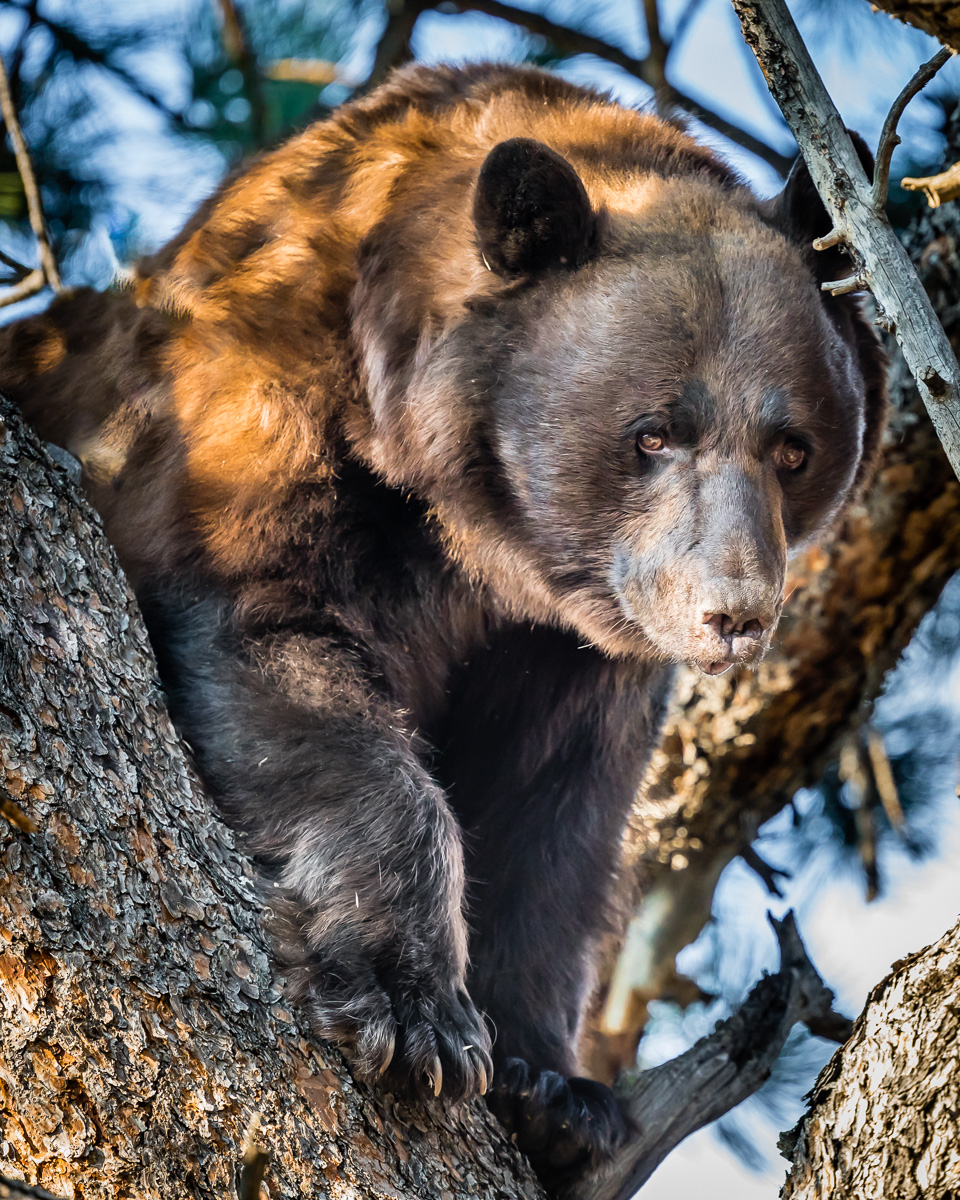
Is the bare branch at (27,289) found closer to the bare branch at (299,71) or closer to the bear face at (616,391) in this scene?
the bear face at (616,391)

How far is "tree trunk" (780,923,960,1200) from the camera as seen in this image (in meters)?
1.80

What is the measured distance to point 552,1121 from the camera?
304 cm

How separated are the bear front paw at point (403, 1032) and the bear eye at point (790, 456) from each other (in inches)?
56.3

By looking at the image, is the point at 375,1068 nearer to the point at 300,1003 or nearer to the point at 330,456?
the point at 300,1003

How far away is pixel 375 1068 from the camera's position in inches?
94.0

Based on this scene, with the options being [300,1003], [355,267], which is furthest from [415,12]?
[300,1003]

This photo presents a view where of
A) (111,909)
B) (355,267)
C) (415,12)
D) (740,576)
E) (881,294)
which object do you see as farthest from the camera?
(415,12)

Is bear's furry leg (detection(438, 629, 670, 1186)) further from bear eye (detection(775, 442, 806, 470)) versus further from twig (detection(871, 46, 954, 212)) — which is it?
twig (detection(871, 46, 954, 212))

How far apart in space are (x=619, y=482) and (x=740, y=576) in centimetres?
46

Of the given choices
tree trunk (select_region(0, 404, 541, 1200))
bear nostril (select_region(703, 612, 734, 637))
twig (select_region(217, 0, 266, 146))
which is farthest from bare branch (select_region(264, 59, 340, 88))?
bear nostril (select_region(703, 612, 734, 637))

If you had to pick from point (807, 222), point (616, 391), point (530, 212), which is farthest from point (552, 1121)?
point (807, 222)

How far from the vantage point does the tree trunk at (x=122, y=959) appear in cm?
190

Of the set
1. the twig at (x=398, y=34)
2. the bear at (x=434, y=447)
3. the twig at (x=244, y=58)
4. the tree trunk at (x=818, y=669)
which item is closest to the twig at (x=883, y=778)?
the tree trunk at (x=818, y=669)

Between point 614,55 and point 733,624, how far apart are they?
2863 millimetres
